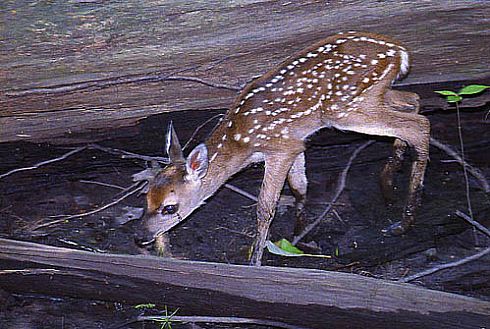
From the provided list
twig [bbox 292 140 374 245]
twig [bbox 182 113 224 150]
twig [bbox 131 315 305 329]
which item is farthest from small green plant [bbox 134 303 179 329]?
twig [bbox 182 113 224 150]

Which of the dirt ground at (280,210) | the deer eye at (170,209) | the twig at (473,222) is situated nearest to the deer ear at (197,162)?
the deer eye at (170,209)

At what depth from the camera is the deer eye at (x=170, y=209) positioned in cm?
423

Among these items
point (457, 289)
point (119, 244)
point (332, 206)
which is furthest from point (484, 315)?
point (119, 244)

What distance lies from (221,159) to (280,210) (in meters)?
0.57

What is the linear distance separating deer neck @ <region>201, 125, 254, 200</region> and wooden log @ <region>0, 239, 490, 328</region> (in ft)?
2.43

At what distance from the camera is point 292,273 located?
3.59 meters

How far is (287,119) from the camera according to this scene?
13.9 feet

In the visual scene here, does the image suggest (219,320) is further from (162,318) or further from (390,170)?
(390,170)

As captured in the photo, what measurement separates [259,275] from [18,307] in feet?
3.61

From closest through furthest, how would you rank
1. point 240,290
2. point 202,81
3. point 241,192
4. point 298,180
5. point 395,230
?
point 240,290 < point 202,81 < point 395,230 < point 298,180 < point 241,192

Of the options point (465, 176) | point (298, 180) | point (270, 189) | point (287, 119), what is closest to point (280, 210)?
point (298, 180)

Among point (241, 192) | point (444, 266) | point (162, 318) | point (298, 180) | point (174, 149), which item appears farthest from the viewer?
point (241, 192)

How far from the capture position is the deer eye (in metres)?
4.23

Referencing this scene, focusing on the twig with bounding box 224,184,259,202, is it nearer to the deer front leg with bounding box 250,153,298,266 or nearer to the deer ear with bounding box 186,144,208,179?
the deer front leg with bounding box 250,153,298,266
